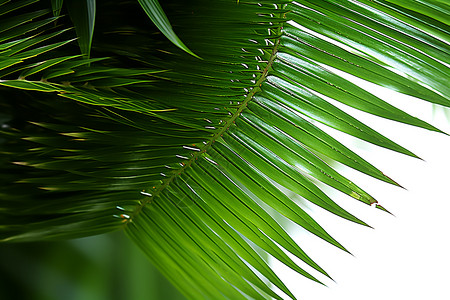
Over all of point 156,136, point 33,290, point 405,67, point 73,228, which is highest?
point 405,67

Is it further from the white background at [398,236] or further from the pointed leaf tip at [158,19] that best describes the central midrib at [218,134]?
the white background at [398,236]

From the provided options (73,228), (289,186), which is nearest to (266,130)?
(289,186)

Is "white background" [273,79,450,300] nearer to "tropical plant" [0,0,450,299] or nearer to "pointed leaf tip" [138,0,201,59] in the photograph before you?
"tropical plant" [0,0,450,299]

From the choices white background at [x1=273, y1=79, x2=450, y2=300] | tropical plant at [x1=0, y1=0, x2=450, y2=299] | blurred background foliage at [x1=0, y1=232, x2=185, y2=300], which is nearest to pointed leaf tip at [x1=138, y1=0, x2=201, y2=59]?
tropical plant at [x1=0, y1=0, x2=450, y2=299]

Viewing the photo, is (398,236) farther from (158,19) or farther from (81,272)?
(158,19)

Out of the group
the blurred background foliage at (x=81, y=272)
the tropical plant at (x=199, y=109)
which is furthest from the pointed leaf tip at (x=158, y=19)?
the blurred background foliage at (x=81, y=272)

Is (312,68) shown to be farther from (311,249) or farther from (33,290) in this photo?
(311,249)
